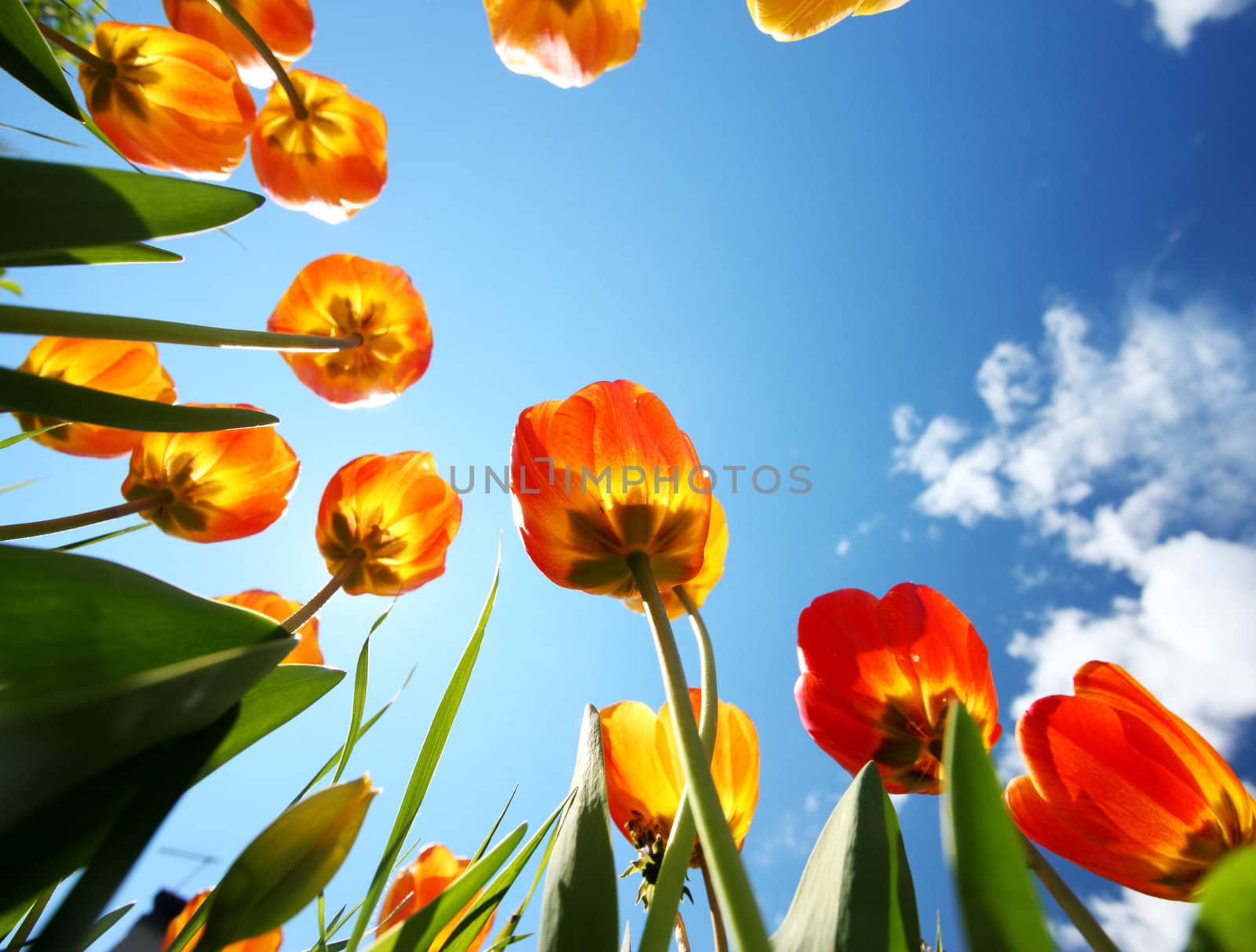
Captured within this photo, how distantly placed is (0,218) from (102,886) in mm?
229

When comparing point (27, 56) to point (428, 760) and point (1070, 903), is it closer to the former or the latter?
point (428, 760)

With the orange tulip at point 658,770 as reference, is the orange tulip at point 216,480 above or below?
above

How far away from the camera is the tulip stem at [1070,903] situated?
236mm

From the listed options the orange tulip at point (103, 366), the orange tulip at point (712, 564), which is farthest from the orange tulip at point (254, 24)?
the orange tulip at point (712, 564)

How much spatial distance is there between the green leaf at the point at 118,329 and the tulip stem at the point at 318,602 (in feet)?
0.45

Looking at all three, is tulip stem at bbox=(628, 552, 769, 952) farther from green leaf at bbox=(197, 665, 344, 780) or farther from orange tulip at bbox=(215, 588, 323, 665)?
orange tulip at bbox=(215, 588, 323, 665)

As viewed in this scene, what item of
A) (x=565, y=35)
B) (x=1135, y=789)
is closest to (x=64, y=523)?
(x=1135, y=789)

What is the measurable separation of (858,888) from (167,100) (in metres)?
1.06

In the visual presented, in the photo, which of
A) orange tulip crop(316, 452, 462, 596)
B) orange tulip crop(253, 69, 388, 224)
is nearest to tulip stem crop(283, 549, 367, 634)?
orange tulip crop(316, 452, 462, 596)

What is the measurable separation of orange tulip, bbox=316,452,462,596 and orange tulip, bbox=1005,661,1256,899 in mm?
Result: 559

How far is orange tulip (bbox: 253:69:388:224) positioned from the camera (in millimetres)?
1062

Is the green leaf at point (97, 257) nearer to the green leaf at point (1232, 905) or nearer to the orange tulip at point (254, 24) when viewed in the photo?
the green leaf at point (1232, 905)

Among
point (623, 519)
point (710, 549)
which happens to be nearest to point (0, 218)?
point (623, 519)

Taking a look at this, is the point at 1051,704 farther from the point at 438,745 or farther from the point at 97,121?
the point at 97,121
